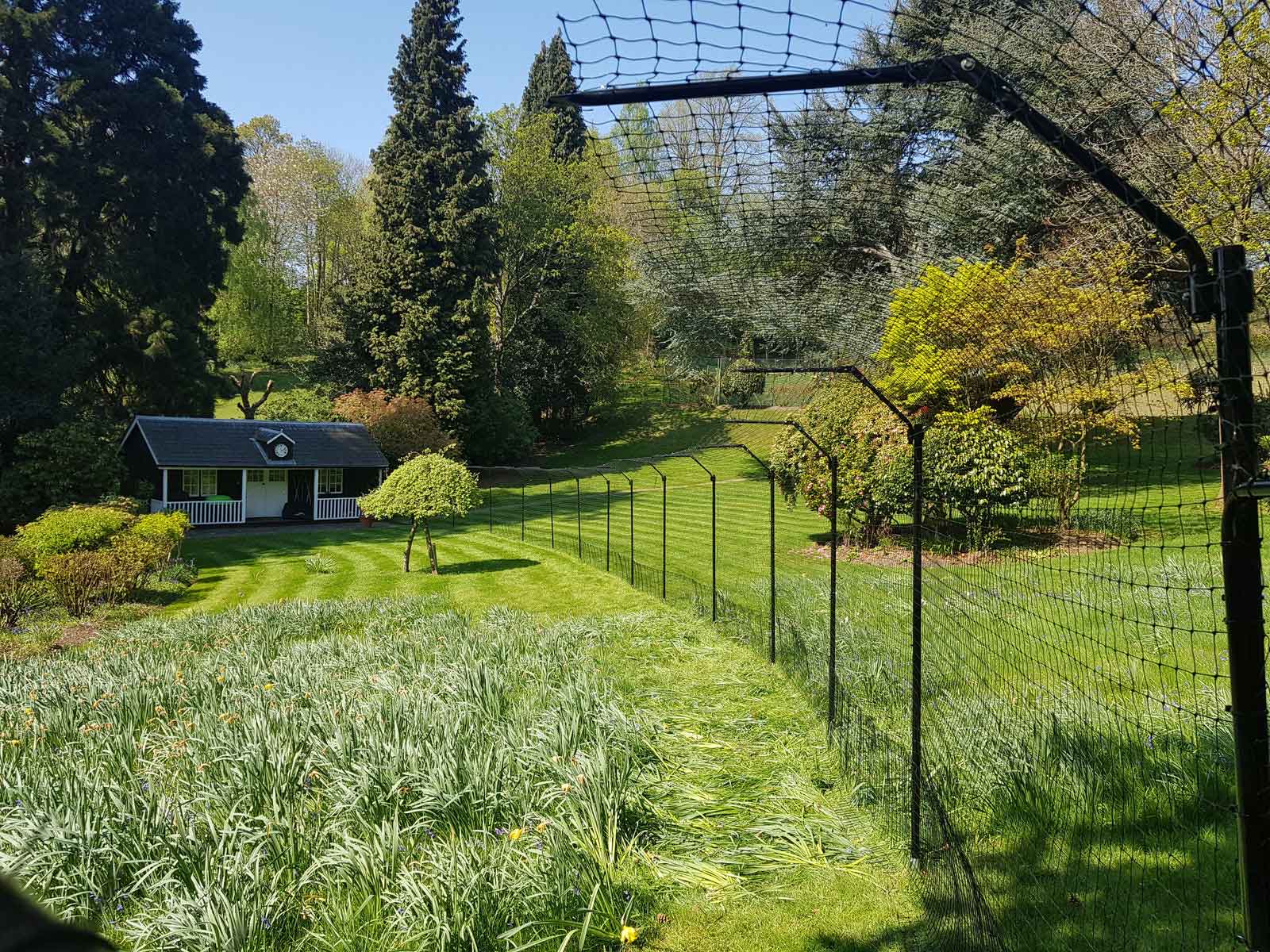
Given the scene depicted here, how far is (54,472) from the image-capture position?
59.9ft

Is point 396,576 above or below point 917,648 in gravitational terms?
below

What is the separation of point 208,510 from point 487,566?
1305 cm

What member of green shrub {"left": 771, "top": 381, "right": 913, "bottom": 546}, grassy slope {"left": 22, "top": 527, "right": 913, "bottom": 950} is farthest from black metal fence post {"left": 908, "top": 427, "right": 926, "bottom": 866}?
green shrub {"left": 771, "top": 381, "right": 913, "bottom": 546}

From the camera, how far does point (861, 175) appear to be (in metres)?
2.77

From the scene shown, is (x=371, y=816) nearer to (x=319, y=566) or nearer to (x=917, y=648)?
(x=917, y=648)

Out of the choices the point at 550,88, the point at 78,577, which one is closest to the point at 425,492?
the point at 78,577

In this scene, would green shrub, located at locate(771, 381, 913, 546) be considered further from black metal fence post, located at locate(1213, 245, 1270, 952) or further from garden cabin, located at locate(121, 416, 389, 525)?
garden cabin, located at locate(121, 416, 389, 525)

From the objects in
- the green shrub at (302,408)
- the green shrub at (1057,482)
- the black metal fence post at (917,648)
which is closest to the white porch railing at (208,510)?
the green shrub at (302,408)

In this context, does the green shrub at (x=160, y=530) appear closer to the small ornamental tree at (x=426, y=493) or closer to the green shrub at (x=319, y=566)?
the green shrub at (x=319, y=566)

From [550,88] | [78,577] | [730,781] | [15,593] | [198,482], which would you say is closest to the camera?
[730,781]

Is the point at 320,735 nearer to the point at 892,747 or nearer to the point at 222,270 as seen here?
the point at 892,747

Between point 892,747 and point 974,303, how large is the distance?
9.48 feet

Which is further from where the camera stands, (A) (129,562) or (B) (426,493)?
(B) (426,493)

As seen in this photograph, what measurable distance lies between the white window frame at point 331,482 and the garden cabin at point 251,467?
0.03m
